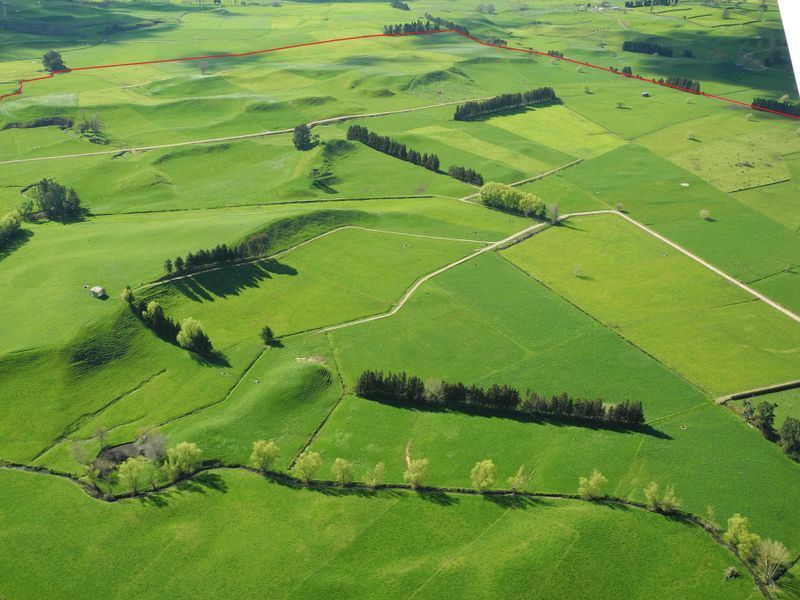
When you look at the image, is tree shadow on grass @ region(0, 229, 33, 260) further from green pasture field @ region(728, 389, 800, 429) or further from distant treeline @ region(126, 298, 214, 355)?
green pasture field @ region(728, 389, 800, 429)

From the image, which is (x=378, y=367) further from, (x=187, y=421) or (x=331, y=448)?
(x=187, y=421)

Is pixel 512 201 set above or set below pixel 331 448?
above

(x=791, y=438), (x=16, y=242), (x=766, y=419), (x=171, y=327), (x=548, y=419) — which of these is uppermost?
(x=16, y=242)

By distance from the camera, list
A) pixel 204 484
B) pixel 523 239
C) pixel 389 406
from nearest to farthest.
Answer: pixel 204 484
pixel 389 406
pixel 523 239

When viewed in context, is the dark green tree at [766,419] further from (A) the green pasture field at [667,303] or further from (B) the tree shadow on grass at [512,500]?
(B) the tree shadow on grass at [512,500]

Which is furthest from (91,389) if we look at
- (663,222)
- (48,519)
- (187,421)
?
(663,222)

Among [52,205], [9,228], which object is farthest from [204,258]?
[52,205]

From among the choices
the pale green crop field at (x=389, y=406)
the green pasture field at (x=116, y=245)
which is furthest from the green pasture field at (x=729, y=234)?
the green pasture field at (x=116, y=245)

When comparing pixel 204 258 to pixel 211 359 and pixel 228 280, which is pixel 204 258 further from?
pixel 211 359
